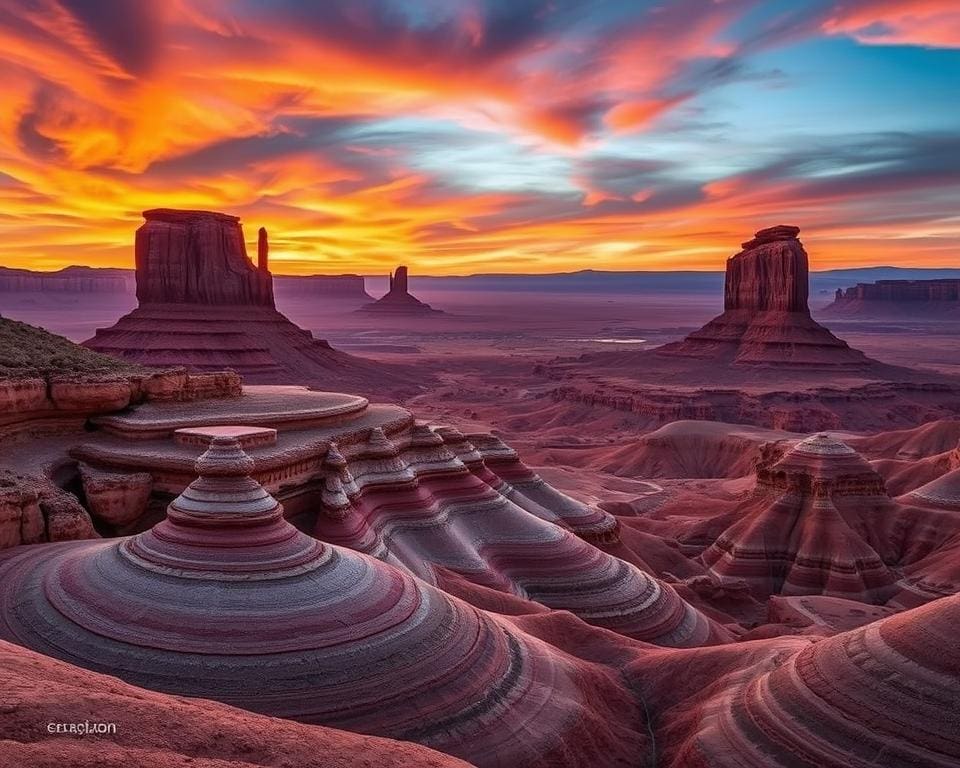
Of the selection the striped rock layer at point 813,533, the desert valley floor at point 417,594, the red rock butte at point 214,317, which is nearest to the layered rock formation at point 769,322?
the red rock butte at point 214,317

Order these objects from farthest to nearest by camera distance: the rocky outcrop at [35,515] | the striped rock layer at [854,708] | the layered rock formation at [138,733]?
the rocky outcrop at [35,515]
the striped rock layer at [854,708]
the layered rock formation at [138,733]

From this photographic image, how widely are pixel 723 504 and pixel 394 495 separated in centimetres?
2515

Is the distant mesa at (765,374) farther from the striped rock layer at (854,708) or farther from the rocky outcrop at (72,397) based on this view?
the striped rock layer at (854,708)

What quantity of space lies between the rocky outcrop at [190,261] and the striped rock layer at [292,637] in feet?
275

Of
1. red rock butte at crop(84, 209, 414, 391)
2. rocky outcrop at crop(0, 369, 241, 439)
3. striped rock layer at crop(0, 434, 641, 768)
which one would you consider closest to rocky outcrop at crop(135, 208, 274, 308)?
red rock butte at crop(84, 209, 414, 391)

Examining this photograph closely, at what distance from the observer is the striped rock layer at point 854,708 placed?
318 inches

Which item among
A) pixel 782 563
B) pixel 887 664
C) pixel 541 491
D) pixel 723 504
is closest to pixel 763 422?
pixel 723 504

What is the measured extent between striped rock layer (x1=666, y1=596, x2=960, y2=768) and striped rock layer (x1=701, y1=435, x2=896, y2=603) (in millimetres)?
19388

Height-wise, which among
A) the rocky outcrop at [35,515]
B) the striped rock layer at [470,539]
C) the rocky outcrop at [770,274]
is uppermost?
the rocky outcrop at [770,274]

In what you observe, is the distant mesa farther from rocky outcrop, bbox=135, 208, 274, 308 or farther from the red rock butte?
rocky outcrop, bbox=135, 208, 274, 308

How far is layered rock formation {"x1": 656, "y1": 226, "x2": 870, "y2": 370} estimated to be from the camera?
305 ft

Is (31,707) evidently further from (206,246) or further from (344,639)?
(206,246)

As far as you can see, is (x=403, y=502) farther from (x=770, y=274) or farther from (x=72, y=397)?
(x=770, y=274)

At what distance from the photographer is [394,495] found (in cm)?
1997
